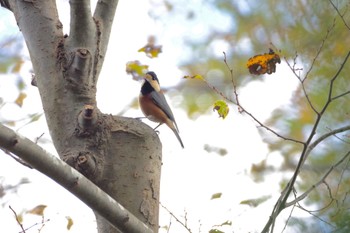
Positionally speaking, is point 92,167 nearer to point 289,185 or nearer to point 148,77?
point 289,185

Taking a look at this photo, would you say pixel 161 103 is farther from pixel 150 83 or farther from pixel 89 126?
pixel 89 126

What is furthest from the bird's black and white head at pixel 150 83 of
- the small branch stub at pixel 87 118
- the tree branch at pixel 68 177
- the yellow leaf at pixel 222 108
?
the tree branch at pixel 68 177

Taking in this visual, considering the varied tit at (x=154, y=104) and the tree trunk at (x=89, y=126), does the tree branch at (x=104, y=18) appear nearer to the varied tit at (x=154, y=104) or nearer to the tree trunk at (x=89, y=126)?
the tree trunk at (x=89, y=126)

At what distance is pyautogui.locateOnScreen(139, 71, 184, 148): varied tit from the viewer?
2.93 meters

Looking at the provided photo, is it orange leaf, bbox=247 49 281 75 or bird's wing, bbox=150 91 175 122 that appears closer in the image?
orange leaf, bbox=247 49 281 75

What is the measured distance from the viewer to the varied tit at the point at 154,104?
293 centimetres

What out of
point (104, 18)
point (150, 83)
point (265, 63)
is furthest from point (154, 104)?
point (104, 18)

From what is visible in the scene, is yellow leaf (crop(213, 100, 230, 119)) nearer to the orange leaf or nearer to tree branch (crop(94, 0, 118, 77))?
the orange leaf

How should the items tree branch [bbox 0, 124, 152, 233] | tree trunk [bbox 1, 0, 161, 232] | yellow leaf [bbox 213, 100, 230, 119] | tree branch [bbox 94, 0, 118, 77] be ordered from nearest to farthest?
1. tree branch [bbox 0, 124, 152, 233]
2. tree trunk [bbox 1, 0, 161, 232]
3. tree branch [bbox 94, 0, 118, 77]
4. yellow leaf [bbox 213, 100, 230, 119]

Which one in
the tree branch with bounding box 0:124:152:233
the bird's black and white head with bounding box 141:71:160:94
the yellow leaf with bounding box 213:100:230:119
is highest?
the bird's black and white head with bounding box 141:71:160:94

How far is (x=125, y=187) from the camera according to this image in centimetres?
147

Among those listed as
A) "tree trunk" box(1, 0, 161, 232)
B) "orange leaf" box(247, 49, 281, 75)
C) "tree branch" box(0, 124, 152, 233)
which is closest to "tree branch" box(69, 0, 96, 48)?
"tree trunk" box(1, 0, 161, 232)

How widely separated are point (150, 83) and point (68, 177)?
1.90 m

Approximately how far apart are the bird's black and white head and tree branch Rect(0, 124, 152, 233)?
1.79 meters
